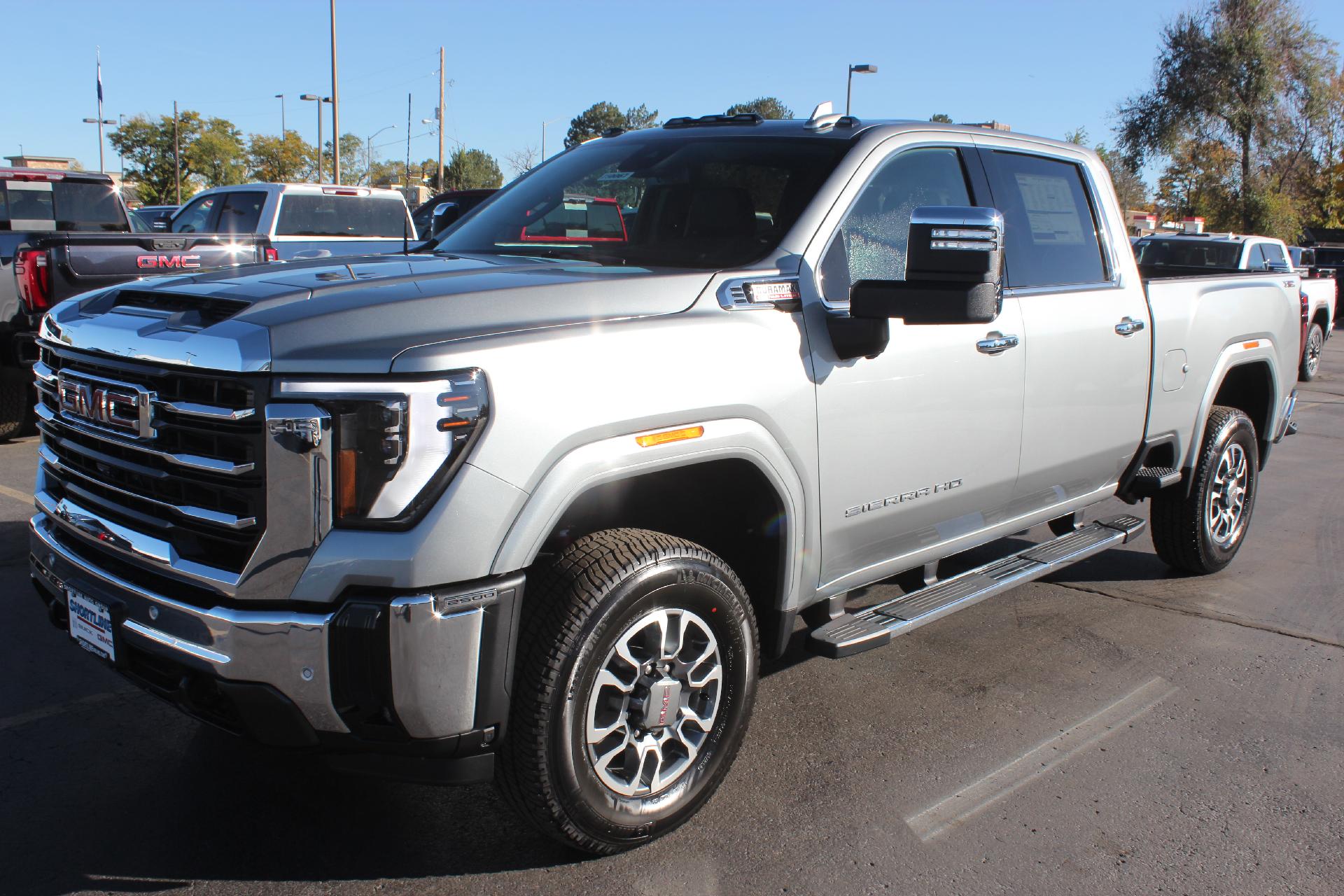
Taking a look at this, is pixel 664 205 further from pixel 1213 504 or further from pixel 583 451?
pixel 1213 504

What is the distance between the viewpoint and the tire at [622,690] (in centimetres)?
270

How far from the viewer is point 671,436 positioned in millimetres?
2887

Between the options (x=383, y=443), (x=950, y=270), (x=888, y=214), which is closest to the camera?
(x=383, y=443)

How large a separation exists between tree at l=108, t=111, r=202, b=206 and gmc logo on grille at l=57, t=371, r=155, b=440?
215 feet

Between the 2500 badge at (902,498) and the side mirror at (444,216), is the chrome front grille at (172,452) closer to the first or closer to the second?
the 2500 badge at (902,498)

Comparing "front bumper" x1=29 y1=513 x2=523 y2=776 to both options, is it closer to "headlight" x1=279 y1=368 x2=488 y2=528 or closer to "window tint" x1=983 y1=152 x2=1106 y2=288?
"headlight" x1=279 y1=368 x2=488 y2=528

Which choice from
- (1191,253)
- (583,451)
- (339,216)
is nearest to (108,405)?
(583,451)

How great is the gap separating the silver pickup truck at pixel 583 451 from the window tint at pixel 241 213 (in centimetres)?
831

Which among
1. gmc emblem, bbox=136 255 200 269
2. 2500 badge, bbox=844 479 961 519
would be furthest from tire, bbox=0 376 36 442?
2500 badge, bbox=844 479 961 519

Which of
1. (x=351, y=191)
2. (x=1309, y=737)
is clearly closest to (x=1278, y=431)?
(x=1309, y=737)

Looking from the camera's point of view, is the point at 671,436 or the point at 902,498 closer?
the point at 671,436

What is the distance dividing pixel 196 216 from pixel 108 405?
11.3 m

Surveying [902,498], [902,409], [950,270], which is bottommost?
[902,498]

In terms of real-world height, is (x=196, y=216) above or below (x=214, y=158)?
below
